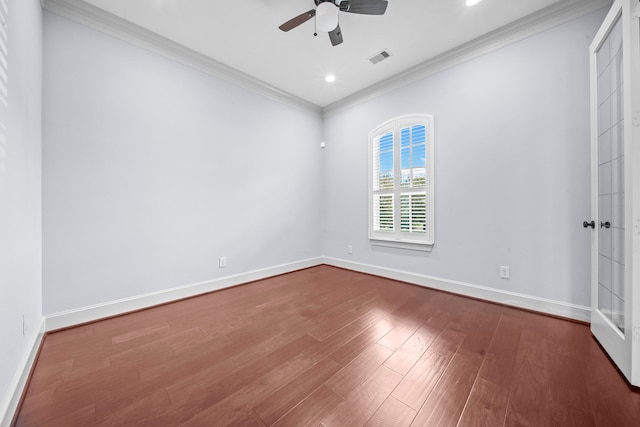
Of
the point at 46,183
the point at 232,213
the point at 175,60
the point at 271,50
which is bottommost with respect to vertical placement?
the point at 232,213

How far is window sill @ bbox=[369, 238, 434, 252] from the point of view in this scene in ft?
10.3

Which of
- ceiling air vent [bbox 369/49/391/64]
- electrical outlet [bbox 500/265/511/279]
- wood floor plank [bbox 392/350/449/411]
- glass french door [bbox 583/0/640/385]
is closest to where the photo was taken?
wood floor plank [bbox 392/350/449/411]

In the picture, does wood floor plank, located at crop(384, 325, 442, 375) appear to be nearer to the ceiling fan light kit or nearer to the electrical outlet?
the electrical outlet

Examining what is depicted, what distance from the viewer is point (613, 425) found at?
3.73ft

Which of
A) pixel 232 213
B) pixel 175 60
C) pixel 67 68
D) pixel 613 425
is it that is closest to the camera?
pixel 613 425

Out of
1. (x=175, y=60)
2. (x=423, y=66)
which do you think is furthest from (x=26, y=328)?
(x=423, y=66)

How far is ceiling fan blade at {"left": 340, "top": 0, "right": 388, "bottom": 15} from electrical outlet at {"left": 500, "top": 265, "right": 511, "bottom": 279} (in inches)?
108

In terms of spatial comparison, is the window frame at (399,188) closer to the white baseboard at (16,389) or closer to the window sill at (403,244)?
the window sill at (403,244)

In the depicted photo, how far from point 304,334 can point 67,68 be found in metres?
3.12

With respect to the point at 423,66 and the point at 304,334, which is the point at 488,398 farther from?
the point at 423,66

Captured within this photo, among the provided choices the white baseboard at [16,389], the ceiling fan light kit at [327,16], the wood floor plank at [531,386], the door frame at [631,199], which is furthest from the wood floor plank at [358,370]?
the ceiling fan light kit at [327,16]

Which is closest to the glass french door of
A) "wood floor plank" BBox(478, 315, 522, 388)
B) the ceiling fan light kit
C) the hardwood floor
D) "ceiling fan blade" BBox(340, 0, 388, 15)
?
the hardwood floor

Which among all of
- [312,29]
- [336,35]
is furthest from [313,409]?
[312,29]

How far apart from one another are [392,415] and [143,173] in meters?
2.95
